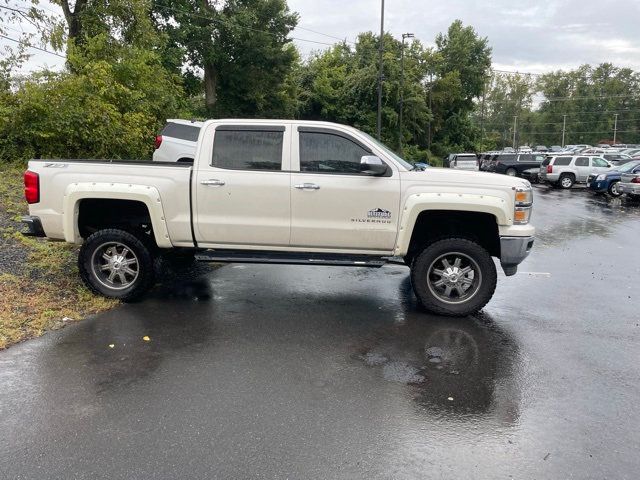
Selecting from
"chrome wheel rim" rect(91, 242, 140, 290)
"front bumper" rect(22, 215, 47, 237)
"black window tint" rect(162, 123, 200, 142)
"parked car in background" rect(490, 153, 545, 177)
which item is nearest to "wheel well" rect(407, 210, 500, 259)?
"chrome wheel rim" rect(91, 242, 140, 290)

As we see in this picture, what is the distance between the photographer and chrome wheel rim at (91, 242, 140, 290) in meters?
6.27

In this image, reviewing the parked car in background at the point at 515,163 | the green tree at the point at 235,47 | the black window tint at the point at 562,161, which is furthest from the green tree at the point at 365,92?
the black window tint at the point at 562,161

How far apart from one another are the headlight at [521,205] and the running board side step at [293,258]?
1.46 m

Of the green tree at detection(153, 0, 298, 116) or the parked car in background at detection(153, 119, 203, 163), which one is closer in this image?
the parked car in background at detection(153, 119, 203, 163)

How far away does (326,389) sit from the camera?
13.8 feet

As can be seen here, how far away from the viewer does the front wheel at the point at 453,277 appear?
586 centimetres

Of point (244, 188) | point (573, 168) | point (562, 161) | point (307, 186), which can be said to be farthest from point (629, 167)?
point (244, 188)

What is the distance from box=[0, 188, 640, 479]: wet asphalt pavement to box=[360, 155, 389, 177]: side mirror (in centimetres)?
158

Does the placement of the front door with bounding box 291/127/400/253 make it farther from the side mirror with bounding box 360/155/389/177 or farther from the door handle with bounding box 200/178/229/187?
the door handle with bounding box 200/178/229/187

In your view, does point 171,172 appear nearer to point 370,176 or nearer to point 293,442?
point 370,176

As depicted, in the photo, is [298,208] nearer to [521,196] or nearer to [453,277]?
[453,277]

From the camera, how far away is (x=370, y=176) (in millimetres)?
5844

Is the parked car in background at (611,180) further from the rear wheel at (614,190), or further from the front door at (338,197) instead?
the front door at (338,197)

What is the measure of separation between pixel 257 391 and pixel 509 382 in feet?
6.60
